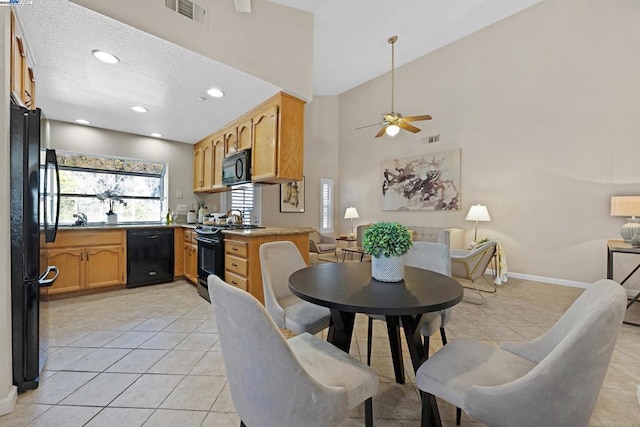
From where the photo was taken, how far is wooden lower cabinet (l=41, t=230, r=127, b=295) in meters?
3.18

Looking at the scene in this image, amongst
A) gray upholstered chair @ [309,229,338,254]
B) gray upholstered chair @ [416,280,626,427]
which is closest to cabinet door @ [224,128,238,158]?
gray upholstered chair @ [309,229,338,254]

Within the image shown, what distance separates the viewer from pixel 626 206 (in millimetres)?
3184

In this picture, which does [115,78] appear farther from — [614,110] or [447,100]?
[614,110]

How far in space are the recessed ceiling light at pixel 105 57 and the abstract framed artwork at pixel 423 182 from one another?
5201 mm

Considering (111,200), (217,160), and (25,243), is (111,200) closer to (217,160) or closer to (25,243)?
(217,160)

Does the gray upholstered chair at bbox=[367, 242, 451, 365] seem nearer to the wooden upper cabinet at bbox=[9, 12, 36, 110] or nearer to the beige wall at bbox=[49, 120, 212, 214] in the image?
the wooden upper cabinet at bbox=[9, 12, 36, 110]

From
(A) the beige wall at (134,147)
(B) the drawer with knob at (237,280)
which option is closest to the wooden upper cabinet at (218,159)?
(A) the beige wall at (134,147)

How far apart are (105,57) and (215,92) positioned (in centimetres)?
93

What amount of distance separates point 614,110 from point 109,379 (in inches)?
248

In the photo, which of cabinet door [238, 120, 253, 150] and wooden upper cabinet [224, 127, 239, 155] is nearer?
cabinet door [238, 120, 253, 150]

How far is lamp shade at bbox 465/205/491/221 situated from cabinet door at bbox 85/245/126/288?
5449 millimetres

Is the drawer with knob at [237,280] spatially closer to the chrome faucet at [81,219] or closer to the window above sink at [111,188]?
the window above sink at [111,188]

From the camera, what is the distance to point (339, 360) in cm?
114

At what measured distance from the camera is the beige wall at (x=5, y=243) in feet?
4.67
